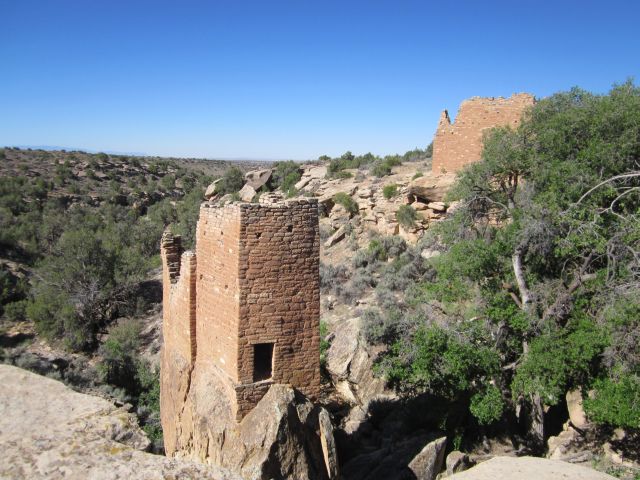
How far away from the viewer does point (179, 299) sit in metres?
8.67

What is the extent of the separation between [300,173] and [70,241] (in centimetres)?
2228

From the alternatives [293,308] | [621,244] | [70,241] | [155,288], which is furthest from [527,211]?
[70,241]

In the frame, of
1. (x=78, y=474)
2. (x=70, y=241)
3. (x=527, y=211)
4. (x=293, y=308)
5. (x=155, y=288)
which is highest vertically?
(x=527, y=211)

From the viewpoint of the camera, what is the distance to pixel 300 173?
42.8 metres

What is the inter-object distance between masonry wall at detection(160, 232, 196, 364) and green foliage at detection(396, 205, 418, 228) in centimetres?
1438

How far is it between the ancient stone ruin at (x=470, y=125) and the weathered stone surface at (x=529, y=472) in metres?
12.5

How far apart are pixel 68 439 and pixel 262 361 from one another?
Answer: 542cm

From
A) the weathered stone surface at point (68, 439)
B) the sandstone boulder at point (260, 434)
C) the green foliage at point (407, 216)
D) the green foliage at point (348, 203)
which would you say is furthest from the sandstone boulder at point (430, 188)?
the weathered stone surface at point (68, 439)

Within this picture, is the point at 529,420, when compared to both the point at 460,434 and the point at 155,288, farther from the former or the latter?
the point at 155,288

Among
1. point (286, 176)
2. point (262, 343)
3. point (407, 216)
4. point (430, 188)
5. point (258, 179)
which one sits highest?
point (286, 176)

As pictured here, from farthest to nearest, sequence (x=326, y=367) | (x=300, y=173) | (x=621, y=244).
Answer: (x=300, y=173) → (x=326, y=367) → (x=621, y=244)

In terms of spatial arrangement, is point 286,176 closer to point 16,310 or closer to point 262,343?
point 16,310

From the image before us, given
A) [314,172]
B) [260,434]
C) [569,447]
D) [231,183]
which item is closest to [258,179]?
[231,183]

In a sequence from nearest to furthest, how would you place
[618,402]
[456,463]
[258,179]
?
[618,402] < [456,463] < [258,179]
